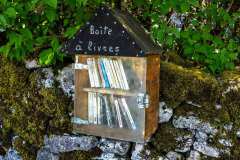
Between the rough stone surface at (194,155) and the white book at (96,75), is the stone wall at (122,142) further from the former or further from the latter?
the white book at (96,75)

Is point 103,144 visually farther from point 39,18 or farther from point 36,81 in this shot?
point 39,18

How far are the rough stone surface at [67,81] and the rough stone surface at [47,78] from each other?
0.10 m

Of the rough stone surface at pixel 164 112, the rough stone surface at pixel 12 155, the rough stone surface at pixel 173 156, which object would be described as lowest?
the rough stone surface at pixel 12 155

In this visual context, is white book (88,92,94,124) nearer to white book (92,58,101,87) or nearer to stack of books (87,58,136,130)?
stack of books (87,58,136,130)

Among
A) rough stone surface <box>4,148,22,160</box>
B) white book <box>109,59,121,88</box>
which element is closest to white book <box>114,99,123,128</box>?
white book <box>109,59,121,88</box>

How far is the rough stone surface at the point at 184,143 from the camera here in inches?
126

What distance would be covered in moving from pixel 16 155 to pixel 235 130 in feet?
6.57

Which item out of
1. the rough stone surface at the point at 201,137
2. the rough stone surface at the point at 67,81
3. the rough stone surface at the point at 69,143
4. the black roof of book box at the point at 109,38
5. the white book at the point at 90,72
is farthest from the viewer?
the rough stone surface at the point at 67,81

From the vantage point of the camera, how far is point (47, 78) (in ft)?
11.8

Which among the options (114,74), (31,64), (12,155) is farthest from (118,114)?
(12,155)

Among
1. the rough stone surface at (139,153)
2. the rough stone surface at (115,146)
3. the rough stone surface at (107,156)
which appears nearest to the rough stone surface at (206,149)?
the rough stone surface at (139,153)

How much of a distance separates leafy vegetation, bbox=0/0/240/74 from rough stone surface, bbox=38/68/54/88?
0.56ft

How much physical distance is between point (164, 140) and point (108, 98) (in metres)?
0.63

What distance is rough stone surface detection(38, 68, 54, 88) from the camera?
3561 mm
